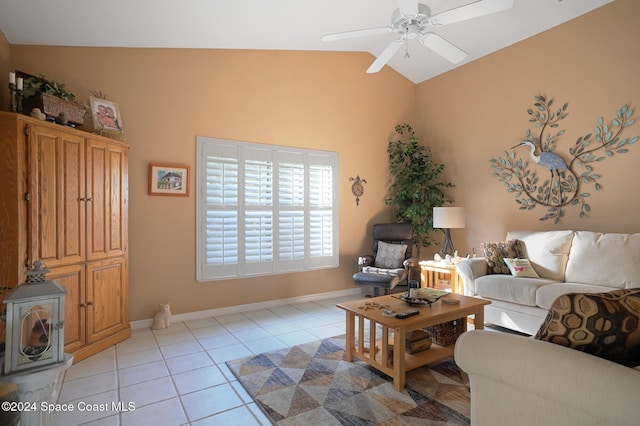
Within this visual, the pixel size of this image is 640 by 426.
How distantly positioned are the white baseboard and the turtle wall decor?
1.41 metres

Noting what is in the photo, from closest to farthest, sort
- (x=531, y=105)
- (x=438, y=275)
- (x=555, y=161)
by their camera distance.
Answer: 1. (x=555, y=161)
2. (x=531, y=105)
3. (x=438, y=275)

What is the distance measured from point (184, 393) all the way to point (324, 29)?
3.91 meters

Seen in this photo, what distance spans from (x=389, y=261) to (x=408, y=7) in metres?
3.23

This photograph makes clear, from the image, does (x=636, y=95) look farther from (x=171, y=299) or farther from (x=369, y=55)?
(x=171, y=299)

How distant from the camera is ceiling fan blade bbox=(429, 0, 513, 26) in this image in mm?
2324

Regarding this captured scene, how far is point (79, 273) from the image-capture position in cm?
289

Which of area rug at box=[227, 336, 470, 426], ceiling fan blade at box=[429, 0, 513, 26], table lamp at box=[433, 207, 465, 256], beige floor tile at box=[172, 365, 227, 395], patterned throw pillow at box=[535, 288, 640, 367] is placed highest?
ceiling fan blade at box=[429, 0, 513, 26]

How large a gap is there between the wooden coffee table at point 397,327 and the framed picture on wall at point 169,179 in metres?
2.32

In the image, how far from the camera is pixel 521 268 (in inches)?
142

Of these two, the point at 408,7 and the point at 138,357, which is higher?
the point at 408,7

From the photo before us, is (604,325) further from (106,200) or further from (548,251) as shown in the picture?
(106,200)

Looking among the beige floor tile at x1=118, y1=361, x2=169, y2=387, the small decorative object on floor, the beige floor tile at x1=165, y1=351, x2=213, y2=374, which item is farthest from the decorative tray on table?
the small decorative object on floor

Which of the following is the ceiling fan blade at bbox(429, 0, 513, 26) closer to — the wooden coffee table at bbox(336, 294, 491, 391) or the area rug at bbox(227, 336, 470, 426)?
the wooden coffee table at bbox(336, 294, 491, 391)

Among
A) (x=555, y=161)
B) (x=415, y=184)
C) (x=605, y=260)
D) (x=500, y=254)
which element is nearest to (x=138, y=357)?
(x=500, y=254)
